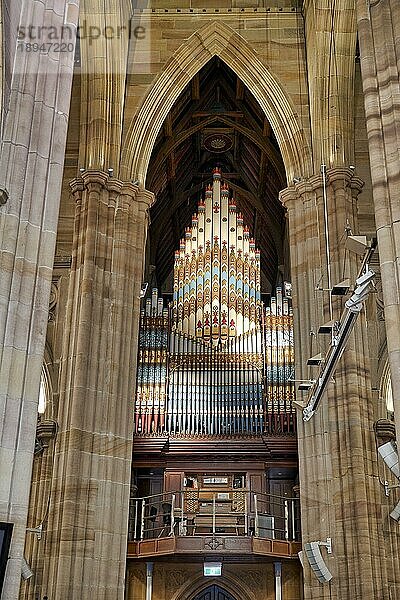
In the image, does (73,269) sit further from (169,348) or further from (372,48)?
(372,48)

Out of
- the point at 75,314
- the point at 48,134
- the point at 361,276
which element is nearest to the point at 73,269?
the point at 75,314

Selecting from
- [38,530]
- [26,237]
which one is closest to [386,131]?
[26,237]

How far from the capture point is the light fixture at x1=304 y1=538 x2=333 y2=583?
1140 centimetres

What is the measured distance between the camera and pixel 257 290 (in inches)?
683

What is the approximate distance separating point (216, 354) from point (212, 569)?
4.33m

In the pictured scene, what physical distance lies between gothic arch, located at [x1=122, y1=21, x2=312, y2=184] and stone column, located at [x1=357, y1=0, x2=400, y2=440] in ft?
19.8

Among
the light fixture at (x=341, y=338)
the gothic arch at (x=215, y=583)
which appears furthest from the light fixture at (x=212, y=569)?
the light fixture at (x=341, y=338)

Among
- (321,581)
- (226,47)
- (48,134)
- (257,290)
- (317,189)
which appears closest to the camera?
(48,134)

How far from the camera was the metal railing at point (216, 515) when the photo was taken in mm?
14641

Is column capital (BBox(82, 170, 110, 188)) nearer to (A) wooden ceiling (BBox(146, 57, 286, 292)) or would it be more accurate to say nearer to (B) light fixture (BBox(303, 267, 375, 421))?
(A) wooden ceiling (BBox(146, 57, 286, 292))

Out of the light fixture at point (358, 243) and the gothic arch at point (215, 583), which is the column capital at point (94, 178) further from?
the gothic arch at point (215, 583)

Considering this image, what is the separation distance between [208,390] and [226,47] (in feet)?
22.9

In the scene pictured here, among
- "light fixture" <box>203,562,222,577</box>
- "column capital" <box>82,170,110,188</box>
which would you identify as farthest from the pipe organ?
"column capital" <box>82,170,110,188</box>

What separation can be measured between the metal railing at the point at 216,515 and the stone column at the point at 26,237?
766 cm
